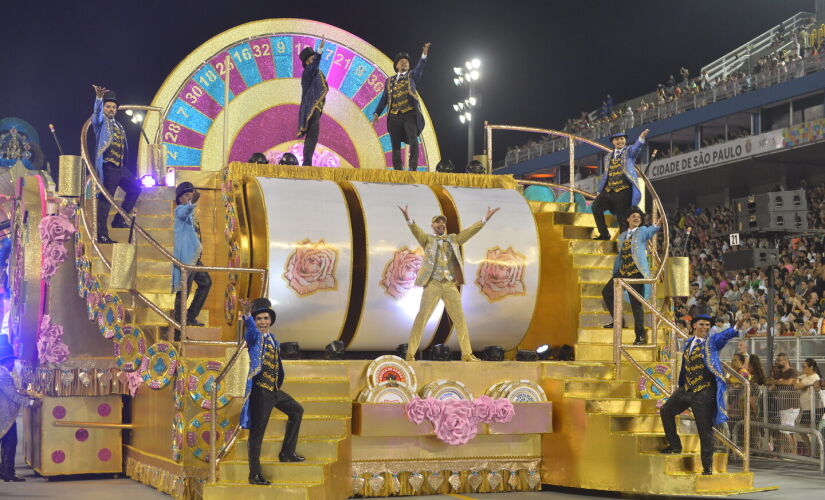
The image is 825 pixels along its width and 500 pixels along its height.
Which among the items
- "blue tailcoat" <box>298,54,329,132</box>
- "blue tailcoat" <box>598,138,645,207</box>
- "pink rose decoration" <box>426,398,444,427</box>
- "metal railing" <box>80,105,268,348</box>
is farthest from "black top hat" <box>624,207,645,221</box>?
"metal railing" <box>80,105,268,348</box>

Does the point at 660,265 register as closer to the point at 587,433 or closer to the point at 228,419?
the point at 587,433

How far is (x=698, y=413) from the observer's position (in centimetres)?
1085

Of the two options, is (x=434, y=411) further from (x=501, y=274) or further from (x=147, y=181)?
(x=147, y=181)

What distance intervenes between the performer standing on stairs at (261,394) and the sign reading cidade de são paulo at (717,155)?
67.3ft

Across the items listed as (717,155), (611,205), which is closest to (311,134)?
(611,205)

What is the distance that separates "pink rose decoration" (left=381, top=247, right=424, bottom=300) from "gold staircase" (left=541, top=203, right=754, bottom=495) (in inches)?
72.6

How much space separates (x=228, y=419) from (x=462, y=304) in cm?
360

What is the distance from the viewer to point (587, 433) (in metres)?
11.5

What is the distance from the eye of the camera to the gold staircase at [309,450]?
9.58 m

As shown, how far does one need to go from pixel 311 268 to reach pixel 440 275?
1.47 metres

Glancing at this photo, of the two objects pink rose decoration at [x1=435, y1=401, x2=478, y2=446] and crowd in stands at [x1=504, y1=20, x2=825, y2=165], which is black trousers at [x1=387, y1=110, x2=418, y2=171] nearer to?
pink rose decoration at [x1=435, y1=401, x2=478, y2=446]

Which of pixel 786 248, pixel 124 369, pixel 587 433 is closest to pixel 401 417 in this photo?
pixel 587 433

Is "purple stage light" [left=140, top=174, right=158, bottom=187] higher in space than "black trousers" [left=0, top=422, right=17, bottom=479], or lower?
higher

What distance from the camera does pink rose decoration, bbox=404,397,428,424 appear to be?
11.2m
